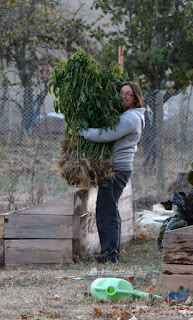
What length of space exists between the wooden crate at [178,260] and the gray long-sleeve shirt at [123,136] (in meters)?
1.59

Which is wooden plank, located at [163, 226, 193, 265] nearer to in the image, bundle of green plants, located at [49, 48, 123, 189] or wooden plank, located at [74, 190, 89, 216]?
bundle of green plants, located at [49, 48, 123, 189]

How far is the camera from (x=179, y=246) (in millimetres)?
4297

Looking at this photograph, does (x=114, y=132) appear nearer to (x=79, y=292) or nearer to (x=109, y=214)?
(x=109, y=214)

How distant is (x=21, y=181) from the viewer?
9367mm

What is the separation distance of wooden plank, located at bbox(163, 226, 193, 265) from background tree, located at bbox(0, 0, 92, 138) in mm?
6866

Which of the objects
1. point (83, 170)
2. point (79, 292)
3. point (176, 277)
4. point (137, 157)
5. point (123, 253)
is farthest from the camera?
point (137, 157)

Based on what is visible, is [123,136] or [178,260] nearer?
[178,260]

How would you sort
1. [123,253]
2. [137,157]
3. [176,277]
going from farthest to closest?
1. [137,157]
2. [123,253]
3. [176,277]

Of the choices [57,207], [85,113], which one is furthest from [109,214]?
[85,113]

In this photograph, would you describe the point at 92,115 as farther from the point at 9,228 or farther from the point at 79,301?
the point at 79,301

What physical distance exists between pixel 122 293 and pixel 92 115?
211 cm

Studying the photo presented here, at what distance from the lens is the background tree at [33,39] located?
11.9 m

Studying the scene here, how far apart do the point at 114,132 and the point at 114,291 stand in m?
1.93

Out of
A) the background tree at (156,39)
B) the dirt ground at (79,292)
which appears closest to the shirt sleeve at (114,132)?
the dirt ground at (79,292)
